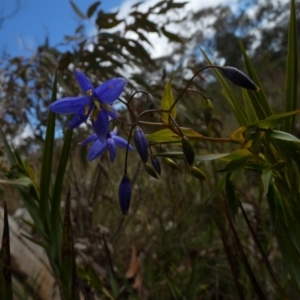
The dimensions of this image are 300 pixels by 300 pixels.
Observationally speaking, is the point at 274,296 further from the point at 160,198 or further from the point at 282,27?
the point at 282,27

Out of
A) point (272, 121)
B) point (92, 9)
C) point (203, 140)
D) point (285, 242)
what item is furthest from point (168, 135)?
point (92, 9)

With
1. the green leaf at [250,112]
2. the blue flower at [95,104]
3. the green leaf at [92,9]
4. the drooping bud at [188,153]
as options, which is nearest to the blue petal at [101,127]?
the blue flower at [95,104]

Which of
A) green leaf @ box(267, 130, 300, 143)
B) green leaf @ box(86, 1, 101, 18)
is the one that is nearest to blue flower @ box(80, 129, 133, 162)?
green leaf @ box(267, 130, 300, 143)

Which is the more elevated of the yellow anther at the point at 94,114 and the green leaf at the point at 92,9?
the green leaf at the point at 92,9

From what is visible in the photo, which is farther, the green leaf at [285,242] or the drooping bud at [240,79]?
the green leaf at [285,242]

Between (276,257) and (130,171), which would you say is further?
(130,171)

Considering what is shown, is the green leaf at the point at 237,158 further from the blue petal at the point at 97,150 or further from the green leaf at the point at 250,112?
the blue petal at the point at 97,150

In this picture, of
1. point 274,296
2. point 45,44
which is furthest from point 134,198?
point 274,296
